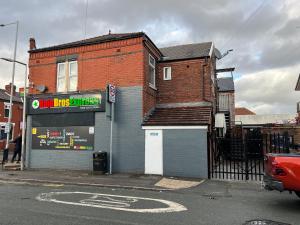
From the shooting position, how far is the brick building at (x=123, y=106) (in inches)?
582

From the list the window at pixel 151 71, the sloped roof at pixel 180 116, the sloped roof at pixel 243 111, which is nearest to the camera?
the sloped roof at pixel 180 116

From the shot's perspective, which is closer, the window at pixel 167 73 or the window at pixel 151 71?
the window at pixel 151 71

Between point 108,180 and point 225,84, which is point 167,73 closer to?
point 108,180

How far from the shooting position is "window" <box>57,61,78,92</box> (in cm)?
1735

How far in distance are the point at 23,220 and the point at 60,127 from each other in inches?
421

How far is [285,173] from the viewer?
7.75 metres

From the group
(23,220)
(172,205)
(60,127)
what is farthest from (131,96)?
(23,220)

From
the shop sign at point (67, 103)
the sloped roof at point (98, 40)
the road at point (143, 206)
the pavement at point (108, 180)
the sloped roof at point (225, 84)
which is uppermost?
the sloped roof at point (225, 84)

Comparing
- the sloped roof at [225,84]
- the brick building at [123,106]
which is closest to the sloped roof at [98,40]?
the brick building at [123,106]

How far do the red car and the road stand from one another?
628mm

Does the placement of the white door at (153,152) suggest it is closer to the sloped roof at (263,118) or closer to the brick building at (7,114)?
the brick building at (7,114)

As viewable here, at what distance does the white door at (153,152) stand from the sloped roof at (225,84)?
2464 centimetres

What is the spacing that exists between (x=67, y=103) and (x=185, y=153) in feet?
22.5

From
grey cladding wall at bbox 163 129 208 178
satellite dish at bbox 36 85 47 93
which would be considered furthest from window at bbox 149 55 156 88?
satellite dish at bbox 36 85 47 93
